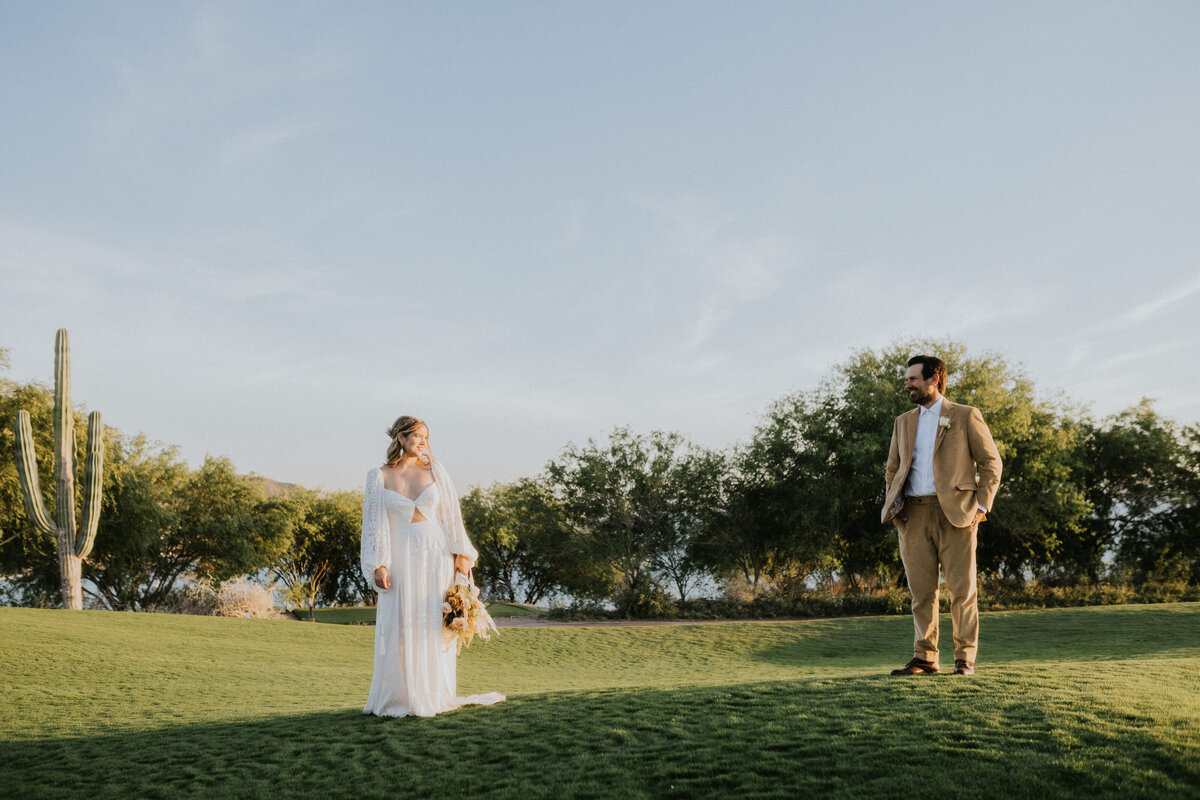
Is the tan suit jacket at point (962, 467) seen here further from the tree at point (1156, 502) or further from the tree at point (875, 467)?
the tree at point (1156, 502)

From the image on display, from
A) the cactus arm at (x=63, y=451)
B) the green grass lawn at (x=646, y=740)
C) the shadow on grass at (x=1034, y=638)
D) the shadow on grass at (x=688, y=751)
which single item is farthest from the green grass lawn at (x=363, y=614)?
the shadow on grass at (x=688, y=751)

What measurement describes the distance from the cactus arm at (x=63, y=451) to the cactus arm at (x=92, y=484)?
37cm

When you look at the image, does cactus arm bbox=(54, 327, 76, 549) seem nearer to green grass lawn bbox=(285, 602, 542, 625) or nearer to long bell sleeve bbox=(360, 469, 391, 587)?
green grass lawn bbox=(285, 602, 542, 625)

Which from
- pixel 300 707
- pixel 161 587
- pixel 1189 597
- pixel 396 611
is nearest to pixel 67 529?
pixel 161 587

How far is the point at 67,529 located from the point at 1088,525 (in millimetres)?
33900

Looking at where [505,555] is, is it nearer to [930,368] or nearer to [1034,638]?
[1034,638]

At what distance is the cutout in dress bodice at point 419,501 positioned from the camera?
5.95 meters

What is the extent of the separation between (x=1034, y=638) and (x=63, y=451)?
2523 centimetres

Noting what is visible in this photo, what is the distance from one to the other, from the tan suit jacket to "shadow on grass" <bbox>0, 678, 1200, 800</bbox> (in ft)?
4.25

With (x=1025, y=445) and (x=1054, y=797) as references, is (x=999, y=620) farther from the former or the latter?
(x=1054, y=797)

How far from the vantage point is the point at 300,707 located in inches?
283

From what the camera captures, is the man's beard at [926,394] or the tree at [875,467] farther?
the tree at [875,467]

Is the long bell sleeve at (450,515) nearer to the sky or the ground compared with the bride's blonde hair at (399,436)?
nearer to the ground

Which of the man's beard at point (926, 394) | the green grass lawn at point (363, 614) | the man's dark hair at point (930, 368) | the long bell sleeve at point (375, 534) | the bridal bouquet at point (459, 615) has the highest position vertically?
the man's dark hair at point (930, 368)
